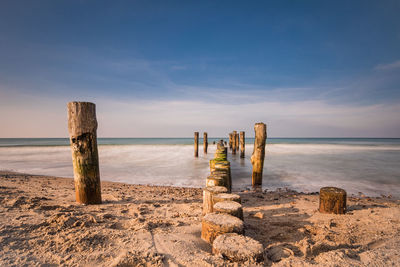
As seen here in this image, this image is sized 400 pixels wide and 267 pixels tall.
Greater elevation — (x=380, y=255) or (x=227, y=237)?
(x=227, y=237)

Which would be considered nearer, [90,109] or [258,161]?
[90,109]

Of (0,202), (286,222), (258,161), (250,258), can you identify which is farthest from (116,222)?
(258,161)

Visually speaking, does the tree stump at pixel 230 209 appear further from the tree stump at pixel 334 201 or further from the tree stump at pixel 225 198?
the tree stump at pixel 334 201

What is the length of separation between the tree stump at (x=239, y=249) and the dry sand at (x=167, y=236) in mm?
80

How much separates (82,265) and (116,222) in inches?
50.1

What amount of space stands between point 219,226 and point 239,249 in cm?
45

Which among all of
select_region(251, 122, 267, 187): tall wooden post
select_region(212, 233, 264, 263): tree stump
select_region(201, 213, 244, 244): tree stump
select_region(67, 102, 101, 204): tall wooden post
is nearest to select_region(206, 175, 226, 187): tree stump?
select_region(201, 213, 244, 244): tree stump

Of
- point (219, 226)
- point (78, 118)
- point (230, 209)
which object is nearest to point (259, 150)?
point (230, 209)

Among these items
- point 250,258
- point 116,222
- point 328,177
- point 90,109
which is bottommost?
point 328,177

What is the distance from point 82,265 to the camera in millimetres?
2027

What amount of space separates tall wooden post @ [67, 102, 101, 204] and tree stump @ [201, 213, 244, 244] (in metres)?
2.89

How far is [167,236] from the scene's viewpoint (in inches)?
109

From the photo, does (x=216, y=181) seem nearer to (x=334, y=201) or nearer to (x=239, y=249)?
(x=239, y=249)

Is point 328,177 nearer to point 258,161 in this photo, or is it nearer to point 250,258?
point 258,161
